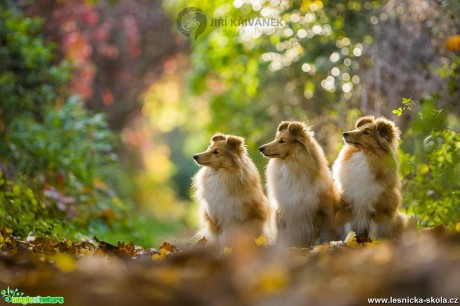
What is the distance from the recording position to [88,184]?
30.1 feet

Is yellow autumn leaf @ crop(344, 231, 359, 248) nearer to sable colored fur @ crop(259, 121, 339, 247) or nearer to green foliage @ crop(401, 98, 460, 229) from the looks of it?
sable colored fur @ crop(259, 121, 339, 247)

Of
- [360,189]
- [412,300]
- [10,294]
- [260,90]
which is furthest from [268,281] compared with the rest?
[260,90]

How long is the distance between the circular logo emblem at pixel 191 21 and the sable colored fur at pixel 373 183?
459 centimetres

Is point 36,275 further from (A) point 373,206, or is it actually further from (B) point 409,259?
(A) point 373,206

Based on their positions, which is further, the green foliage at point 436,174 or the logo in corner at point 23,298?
the green foliage at point 436,174

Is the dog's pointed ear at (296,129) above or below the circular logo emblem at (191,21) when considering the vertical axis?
below

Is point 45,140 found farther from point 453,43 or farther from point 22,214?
point 453,43

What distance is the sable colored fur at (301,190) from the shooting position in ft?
16.8

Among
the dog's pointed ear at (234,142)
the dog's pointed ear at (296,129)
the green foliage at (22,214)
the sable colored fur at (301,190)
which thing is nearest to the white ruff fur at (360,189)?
the sable colored fur at (301,190)

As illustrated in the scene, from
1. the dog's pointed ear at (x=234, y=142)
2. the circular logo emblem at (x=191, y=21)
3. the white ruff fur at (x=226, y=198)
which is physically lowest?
the white ruff fur at (x=226, y=198)

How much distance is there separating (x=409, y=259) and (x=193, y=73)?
12182 mm

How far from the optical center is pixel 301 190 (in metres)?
5.15

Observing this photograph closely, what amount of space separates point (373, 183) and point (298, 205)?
0.58 metres

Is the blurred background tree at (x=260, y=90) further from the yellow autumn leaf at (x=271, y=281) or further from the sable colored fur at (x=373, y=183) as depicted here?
the yellow autumn leaf at (x=271, y=281)
